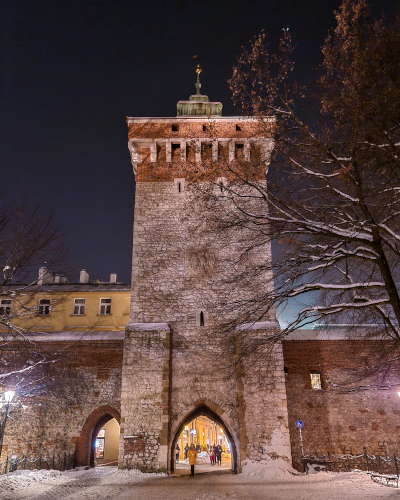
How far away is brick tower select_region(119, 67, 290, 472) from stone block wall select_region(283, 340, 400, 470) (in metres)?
1.64

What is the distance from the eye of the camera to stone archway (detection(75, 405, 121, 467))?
15328mm

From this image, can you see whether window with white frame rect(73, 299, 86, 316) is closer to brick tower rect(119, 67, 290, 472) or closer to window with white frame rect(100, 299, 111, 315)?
window with white frame rect(100, 299, 111, 315)

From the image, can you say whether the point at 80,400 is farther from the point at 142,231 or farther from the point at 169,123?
the point at 169,123

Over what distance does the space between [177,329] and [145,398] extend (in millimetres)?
2727

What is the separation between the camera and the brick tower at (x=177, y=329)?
45.2 feet

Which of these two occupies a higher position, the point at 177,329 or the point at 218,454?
the point at 177,329

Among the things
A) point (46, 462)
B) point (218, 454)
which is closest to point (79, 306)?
point (218, 454)

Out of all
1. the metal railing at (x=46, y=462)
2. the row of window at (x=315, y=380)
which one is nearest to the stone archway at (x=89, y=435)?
the metal railing at (x=46, y=462)

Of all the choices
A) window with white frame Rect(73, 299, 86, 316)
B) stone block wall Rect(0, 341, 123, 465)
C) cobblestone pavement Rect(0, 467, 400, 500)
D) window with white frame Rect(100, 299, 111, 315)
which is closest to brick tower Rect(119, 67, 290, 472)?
→ cobblestone pavement Rect(0, 467, 400, 500)

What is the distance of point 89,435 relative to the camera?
15.6 metres

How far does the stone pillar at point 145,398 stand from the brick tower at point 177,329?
1.3 inches

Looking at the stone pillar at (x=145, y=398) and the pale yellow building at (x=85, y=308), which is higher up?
the pale yellow building at (x=85, y=308)

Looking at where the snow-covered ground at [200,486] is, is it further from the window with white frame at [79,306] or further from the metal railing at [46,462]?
the window with white frame at [79,306]

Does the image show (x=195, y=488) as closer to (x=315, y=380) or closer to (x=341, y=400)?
(x=315, y=380)
